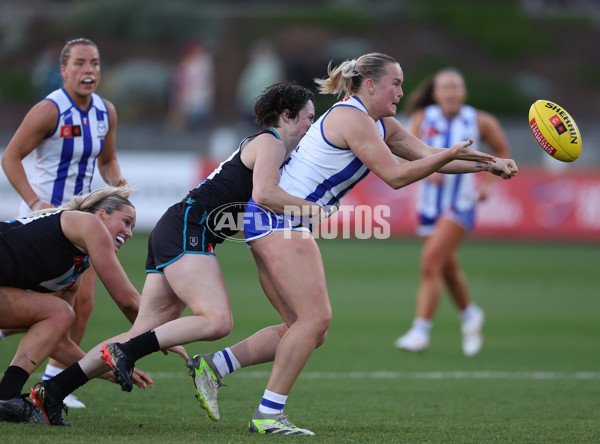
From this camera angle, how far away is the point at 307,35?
91.6ft

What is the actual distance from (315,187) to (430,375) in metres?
2.77

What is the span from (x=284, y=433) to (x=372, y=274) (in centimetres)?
890

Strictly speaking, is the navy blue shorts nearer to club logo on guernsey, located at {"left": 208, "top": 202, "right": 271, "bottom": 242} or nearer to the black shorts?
club logo on guernsey, located at {"left": 208, "top": 202, "right": 271, "bottom": 242}

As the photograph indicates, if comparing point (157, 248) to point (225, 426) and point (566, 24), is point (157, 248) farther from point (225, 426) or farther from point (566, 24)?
point (566, 24)

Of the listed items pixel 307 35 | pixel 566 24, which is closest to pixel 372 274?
pixel 307 35

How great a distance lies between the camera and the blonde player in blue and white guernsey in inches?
196

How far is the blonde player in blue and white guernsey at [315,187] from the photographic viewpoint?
498 cm

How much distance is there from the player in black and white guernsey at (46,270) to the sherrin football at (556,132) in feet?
8.29

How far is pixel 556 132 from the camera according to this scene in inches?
212

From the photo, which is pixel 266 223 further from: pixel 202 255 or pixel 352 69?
pixel 352 69

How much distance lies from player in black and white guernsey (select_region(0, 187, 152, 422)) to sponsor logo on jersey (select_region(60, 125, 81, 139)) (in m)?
1.14

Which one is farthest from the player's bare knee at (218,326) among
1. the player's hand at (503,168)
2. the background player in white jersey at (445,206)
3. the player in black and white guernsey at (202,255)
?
the background player in white jersey at (445,206)

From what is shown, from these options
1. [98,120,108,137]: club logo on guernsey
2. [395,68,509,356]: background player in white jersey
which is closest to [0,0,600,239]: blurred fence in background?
[395,68,509,356]: background player in white jersey

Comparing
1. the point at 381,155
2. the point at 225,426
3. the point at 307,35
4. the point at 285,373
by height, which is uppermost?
the point at 307,35
